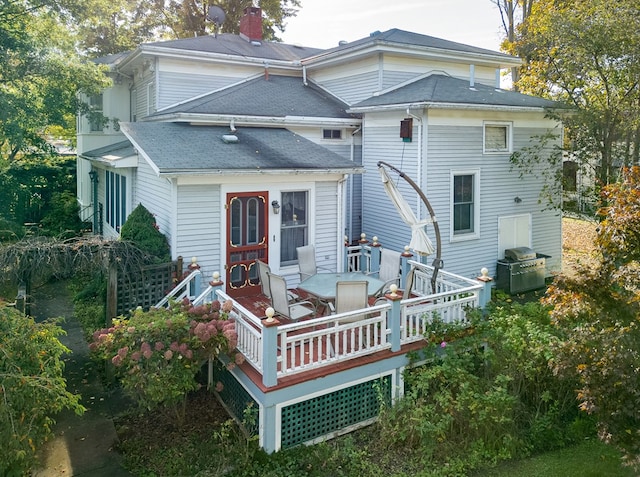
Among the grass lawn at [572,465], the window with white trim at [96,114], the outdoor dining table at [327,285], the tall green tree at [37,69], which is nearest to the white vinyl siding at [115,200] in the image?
the window with white trim at [96,114]

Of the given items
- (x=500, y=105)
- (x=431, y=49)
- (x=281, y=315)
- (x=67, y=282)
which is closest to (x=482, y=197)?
(x=500, y=105)

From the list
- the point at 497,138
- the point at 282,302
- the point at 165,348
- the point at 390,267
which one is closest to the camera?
the point at 165,348

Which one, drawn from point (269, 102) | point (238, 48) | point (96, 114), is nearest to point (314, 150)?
point (269, 102)

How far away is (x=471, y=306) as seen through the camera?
8.51 m

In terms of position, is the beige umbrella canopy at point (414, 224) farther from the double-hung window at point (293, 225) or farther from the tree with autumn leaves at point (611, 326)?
the tree with autumn leaves at point (611, 326)

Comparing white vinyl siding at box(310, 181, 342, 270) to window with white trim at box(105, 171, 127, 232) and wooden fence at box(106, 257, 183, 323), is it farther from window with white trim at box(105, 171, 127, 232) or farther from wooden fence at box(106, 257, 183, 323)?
window with white trim at box(105, 171, 127, 232)

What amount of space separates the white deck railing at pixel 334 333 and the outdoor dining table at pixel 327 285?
530mm

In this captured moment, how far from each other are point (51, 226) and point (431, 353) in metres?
16.2

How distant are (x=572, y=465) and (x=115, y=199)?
12.3m

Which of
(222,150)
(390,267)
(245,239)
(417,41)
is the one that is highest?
(417,41)

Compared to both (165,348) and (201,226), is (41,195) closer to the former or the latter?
(201,226)

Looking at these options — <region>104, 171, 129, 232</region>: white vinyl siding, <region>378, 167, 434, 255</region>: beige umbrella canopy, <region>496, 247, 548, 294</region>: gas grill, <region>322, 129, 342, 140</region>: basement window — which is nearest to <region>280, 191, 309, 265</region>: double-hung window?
<region>378, 167, 434, 255</region>: beige umbrella canopy

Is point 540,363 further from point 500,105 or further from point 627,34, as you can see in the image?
point 627,34

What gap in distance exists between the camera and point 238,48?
53.6 ft
